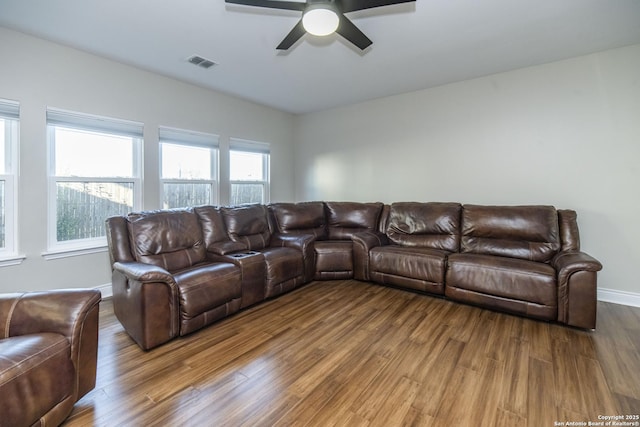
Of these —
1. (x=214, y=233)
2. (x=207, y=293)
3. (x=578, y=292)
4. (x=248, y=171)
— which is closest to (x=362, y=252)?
(x=214, y=233)

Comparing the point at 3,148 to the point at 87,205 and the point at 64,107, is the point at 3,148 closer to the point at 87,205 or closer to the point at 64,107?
the point at 64,107

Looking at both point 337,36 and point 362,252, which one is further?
point 362,252

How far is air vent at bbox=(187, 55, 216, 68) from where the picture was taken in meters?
3.13

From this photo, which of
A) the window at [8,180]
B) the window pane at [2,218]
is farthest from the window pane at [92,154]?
the window pane at [2,218]

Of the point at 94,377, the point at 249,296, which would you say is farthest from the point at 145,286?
the point at 249,296

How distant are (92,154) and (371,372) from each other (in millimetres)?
3638

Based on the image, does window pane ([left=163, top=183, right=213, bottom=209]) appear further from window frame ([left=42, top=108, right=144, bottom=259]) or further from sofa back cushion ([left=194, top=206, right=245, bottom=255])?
sofa back cushion ([left=194, top=206, right=245, bottom=255])

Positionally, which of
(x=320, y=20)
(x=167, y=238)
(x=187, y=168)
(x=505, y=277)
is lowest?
(x=505, y=277)

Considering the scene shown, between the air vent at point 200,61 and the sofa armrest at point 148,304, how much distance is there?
2277 millimetres

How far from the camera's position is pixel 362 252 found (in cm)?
373

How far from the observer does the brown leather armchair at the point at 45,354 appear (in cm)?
122

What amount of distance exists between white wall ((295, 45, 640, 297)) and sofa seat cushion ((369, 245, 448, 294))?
1201 millimetres

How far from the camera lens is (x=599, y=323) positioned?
2.60 meters

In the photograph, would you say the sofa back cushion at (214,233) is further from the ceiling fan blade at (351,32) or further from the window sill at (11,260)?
the ceiling fan blade at (351,32)
